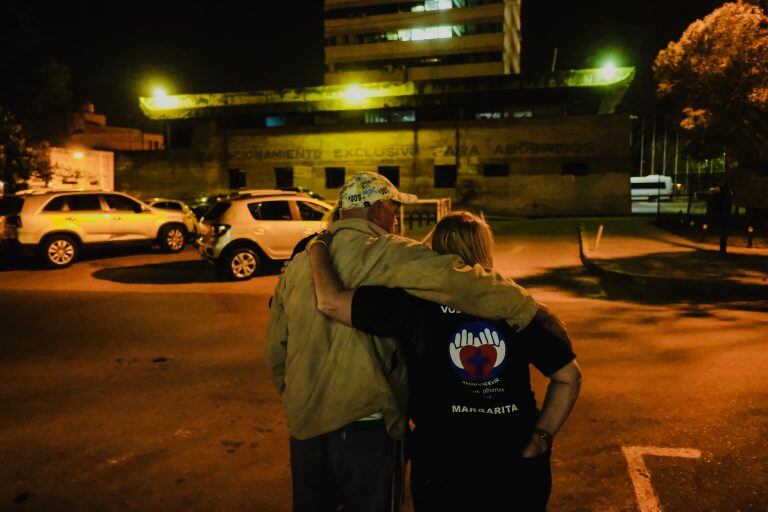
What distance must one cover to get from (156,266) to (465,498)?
13.3 meters

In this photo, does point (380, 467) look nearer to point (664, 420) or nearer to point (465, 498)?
point (465, 498)

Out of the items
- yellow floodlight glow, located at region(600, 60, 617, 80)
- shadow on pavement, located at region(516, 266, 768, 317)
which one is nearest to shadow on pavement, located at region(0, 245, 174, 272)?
shadow on pavement, located at region(516, 266, 768, 317)

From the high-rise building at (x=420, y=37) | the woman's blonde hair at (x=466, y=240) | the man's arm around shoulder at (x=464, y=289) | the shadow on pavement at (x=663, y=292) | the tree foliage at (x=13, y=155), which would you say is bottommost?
the shadow on pavement at (x=663, y=292)

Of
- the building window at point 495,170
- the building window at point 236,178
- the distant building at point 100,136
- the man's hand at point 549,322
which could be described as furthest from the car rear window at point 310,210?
the distant building at point 100,136

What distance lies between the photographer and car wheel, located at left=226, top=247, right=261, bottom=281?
12.0 meters

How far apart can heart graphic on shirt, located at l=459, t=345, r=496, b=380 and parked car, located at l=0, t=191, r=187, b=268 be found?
14.0 meters

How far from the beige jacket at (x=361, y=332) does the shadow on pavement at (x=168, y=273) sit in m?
10.3

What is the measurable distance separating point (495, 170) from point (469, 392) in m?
32.4

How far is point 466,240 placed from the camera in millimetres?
2195

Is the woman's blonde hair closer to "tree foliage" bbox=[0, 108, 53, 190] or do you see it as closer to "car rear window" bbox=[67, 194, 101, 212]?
"car rear window" bbox=[67, 194, 101, 212]

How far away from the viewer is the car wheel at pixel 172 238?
16.1 metres

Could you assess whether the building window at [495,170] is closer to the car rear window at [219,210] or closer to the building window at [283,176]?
the building window at [283,176]

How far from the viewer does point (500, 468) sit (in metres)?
2.04

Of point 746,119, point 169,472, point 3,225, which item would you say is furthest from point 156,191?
point 169,472
